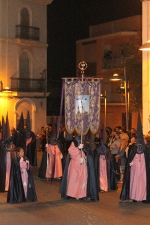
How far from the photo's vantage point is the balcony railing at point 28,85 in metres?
28.3

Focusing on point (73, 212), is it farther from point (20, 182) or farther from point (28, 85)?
point (28, 85)

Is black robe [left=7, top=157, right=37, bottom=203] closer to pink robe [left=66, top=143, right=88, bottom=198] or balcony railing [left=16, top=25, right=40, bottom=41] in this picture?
pink robe [left=66, top=143, right=88, bottom=198]

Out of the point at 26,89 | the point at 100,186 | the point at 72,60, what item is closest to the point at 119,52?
the point at 72,60

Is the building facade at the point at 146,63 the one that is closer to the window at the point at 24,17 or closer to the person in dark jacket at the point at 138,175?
the person in dark jacket at the point at 138,175

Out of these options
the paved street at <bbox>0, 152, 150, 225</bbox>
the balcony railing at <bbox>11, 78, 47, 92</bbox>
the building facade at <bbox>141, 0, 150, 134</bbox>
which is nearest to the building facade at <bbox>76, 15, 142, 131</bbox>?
the balcony railing at <bbox>11, 78, 47, 92</bbox>

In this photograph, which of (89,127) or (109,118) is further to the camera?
(109,118)

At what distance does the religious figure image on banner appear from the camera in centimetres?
1292

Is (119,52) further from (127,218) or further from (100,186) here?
(127,218)

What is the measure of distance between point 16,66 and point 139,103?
8.66m

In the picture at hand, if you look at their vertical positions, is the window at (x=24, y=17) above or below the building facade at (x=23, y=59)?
above

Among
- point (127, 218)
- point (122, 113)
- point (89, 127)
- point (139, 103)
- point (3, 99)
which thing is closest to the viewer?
point (127, 218)

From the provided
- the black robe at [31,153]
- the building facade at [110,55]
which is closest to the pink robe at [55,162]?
the black robe at [31,153]

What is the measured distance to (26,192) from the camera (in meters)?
12.2

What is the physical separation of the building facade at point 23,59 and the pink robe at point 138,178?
1564cm
